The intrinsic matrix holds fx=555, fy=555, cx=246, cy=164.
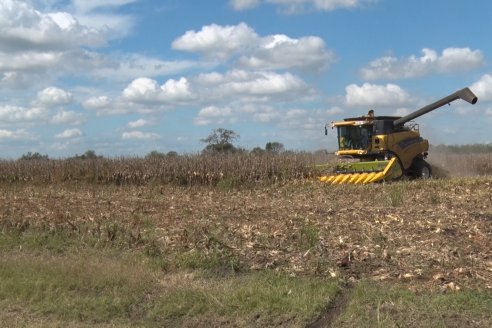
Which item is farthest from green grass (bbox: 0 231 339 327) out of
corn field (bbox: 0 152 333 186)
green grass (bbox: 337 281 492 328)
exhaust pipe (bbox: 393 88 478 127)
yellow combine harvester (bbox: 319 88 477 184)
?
exhaust pipe (bbox: 393 88 478 127)

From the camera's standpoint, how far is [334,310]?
662 cm

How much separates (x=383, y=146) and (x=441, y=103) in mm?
3580

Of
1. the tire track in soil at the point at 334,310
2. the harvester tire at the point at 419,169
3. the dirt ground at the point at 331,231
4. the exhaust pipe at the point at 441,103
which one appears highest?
→ the exhaust pipe at the point at 441,103

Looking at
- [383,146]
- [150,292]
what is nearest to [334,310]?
[150,292]

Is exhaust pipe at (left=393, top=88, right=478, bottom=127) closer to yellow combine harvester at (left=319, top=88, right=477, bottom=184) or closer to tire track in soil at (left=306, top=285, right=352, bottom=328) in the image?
yellow combine harvester at (left=319, top=88, right=477, bottom=184)

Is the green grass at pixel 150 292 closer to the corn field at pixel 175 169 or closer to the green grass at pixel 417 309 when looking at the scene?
the green grass at pixel 417 309

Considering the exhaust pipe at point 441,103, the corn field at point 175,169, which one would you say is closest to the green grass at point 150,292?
the corn field at point 175,169

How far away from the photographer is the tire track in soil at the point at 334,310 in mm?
6285

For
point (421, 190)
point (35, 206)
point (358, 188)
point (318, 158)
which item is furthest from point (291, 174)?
point (35, 206)

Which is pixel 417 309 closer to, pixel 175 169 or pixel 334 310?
pixel 334 310

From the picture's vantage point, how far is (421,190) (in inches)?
737

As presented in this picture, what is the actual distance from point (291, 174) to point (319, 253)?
16.9m

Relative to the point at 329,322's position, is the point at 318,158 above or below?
above

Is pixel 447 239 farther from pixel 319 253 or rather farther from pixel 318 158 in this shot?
pixel 318 158
